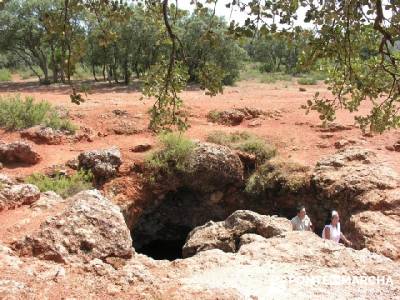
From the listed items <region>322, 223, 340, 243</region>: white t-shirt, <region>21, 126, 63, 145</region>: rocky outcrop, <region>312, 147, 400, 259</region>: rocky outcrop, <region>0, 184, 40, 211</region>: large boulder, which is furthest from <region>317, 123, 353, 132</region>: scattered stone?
<region>0, 184, 40, 211</region>: large boulder

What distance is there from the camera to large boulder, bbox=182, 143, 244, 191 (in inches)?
435

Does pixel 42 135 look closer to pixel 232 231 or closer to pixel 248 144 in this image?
pixel 248 144

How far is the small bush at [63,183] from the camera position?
9070 millimetres

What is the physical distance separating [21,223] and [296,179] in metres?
7.00

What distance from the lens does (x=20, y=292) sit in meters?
4.45

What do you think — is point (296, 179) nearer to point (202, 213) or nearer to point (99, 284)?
point (202, 213)

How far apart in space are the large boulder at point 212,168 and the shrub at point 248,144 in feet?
1.64

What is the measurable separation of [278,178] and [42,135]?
6.06 m

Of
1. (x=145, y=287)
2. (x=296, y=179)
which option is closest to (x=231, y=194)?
(x=296, y=179)

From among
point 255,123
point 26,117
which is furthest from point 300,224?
point 26,117

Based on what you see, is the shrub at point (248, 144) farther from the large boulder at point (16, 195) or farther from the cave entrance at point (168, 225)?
the large boulder at point (16, 195)

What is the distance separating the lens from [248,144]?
12.0 m

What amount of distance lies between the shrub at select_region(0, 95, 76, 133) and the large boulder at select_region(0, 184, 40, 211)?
17.7 ft

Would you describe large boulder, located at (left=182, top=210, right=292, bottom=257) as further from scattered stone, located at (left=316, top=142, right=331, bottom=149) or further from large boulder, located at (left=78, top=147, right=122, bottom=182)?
scattered stone, located at (left=316, top=142, right=331, bottom=149)
